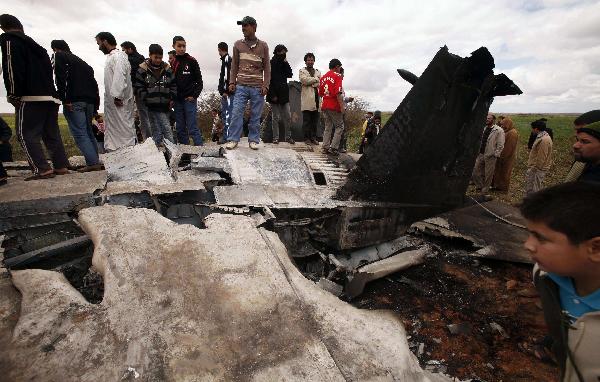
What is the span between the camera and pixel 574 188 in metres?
1.33

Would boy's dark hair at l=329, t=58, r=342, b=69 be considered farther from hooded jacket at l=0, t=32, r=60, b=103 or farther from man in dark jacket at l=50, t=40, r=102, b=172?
hooded jacket at l=0, t=32, r=60, b=103

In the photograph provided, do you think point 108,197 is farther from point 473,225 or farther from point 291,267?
point 473,225

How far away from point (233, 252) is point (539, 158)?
7303 mm

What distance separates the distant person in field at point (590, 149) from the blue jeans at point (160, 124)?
5943 mm

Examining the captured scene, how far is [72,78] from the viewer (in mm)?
4711

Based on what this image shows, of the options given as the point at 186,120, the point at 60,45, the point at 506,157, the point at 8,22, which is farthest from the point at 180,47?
the point at 506,157

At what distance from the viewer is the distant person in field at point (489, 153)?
26.0 feet

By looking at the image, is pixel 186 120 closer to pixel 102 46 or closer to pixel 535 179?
pixel 102 46

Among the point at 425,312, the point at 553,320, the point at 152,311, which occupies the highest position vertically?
the point at 553,320

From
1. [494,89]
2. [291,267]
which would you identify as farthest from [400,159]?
[291,267]

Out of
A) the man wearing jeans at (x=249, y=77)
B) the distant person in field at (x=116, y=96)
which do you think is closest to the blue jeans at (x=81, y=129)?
the distant person in field at (x=116, y=96)

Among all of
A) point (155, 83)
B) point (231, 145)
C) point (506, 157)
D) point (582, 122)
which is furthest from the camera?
point (506, 157)

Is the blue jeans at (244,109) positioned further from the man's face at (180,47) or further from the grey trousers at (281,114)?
the man's face at (180,47)

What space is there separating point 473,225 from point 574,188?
4.39 meters
